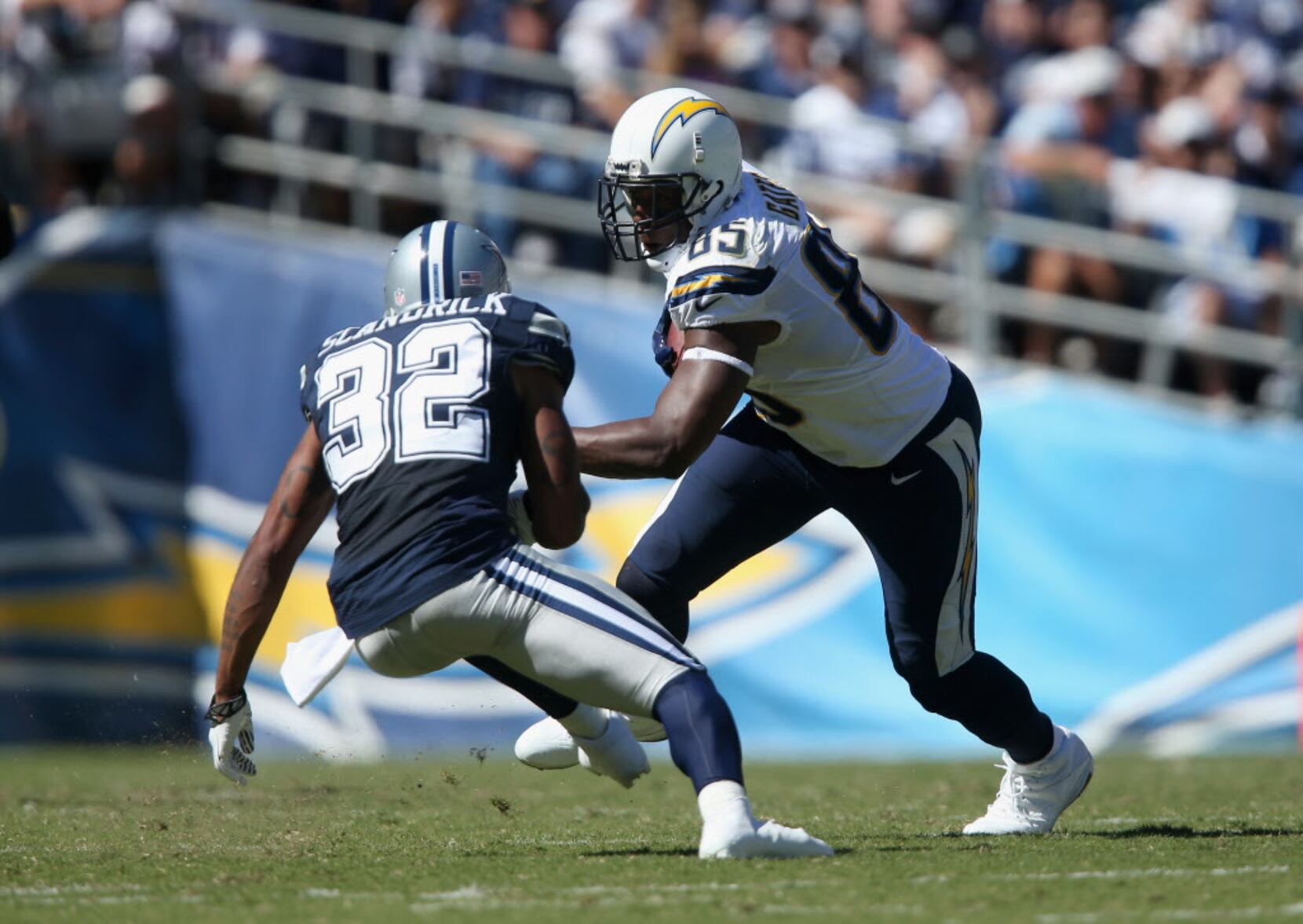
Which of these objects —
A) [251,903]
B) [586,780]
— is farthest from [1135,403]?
[251,903]

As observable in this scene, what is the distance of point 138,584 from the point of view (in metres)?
9.59

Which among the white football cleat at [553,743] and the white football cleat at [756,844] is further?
the white football cleat at [553,743]

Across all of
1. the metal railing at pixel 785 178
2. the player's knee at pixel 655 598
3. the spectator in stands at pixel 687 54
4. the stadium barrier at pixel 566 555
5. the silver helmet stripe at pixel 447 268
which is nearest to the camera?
the silver helmet stripe at pixel 447 268

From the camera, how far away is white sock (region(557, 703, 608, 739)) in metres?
4.92

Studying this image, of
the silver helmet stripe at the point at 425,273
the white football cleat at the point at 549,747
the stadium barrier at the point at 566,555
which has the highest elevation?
the silver helmet stripe at the point at 425,273

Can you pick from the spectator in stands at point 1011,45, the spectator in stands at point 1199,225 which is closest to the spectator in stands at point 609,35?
the spectator in stands at point 1011,45

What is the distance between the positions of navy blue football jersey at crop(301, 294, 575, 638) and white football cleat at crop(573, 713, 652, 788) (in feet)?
2.74

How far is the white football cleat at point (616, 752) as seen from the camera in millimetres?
4945

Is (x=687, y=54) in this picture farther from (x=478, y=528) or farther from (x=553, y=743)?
(x=478, y=528)

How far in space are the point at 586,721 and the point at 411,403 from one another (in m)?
1.05

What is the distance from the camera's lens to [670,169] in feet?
16.3

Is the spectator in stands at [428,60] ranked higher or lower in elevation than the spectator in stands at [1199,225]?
higher

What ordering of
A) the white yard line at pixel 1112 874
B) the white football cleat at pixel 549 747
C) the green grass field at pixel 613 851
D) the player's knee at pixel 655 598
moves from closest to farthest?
the green grass field at pixel 613 851 → the white yard line at pixel 1112 874 → the white football cleat at pixel 549 747 → the player's knee at pixel 655 598

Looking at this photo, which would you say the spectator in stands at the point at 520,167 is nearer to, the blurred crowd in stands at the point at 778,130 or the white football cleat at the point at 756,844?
the blurred crowd in stands at the point at 778,130
